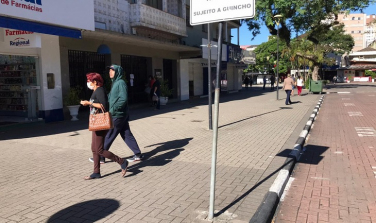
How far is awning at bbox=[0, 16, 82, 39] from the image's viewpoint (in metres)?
7.72

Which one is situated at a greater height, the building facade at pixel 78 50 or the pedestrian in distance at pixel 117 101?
the building facade at pixel 78 50

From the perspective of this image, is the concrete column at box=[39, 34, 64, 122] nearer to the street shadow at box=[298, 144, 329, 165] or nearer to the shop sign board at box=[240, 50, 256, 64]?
the street shadow at box=[298, 144, 329, 165]

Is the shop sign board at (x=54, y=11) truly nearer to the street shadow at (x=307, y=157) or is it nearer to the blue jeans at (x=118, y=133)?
the blue jeans at (x=118, y=133)

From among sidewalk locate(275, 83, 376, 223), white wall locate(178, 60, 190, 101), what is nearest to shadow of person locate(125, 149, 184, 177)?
sidewalk locate(275, 83, 376, 223)

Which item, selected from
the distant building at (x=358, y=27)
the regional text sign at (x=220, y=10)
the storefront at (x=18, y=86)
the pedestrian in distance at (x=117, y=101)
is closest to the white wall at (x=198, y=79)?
the storefront at (x=18, y=86)

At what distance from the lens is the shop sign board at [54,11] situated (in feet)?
26.0

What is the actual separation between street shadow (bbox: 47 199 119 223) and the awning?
18.7 feet

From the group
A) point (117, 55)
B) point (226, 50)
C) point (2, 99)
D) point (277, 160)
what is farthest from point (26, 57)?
point (226, 50)

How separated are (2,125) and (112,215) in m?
7.65

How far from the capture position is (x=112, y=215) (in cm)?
372

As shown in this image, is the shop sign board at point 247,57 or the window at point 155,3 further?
the shop sign board at point 247,57

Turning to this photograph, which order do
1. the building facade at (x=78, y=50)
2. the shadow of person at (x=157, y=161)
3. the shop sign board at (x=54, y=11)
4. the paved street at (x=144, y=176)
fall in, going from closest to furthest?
the paved street at (x=144, y=176) < the shadow of person at (x=157, y=161) < the shop sign board at (x=54, y=11) < the building facade at (x=78, y=50)

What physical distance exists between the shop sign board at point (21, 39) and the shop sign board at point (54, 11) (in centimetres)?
62

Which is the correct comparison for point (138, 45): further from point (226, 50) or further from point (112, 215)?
point (112, 215)
